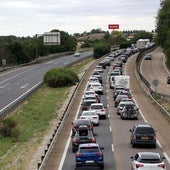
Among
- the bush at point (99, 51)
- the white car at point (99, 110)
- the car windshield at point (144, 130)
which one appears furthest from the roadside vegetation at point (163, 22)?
the car windshield at point (144, 130)

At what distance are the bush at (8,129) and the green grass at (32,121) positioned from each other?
484mm

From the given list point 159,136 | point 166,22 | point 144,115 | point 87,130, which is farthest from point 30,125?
point 166,22

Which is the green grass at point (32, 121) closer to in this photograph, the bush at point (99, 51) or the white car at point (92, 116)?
the white car at point (92, 116)

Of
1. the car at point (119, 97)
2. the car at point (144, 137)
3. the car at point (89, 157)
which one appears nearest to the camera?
the car at point (89, 157)

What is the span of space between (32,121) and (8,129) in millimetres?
9890

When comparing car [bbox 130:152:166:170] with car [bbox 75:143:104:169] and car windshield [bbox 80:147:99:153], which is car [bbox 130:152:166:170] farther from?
car windshield [bbox 80:147:99:153]

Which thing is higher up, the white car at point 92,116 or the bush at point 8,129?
the white car at point 92,116

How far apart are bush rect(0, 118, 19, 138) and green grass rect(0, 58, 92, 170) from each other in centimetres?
48

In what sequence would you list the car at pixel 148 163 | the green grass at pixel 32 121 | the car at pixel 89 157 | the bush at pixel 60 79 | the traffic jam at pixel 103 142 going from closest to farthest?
the car at pixel 148 163
the traffic jam at pixel 103 142
the car at pixel 89 157
the green grass at pixel 32 121
the bush at pixel 60 79

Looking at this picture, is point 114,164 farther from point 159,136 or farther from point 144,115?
point 144,115

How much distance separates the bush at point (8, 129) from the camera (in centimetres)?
4728

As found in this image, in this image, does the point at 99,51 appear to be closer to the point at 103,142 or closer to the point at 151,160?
the point at 103,142

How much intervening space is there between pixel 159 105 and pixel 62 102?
48.6ft

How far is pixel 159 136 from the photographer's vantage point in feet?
140
